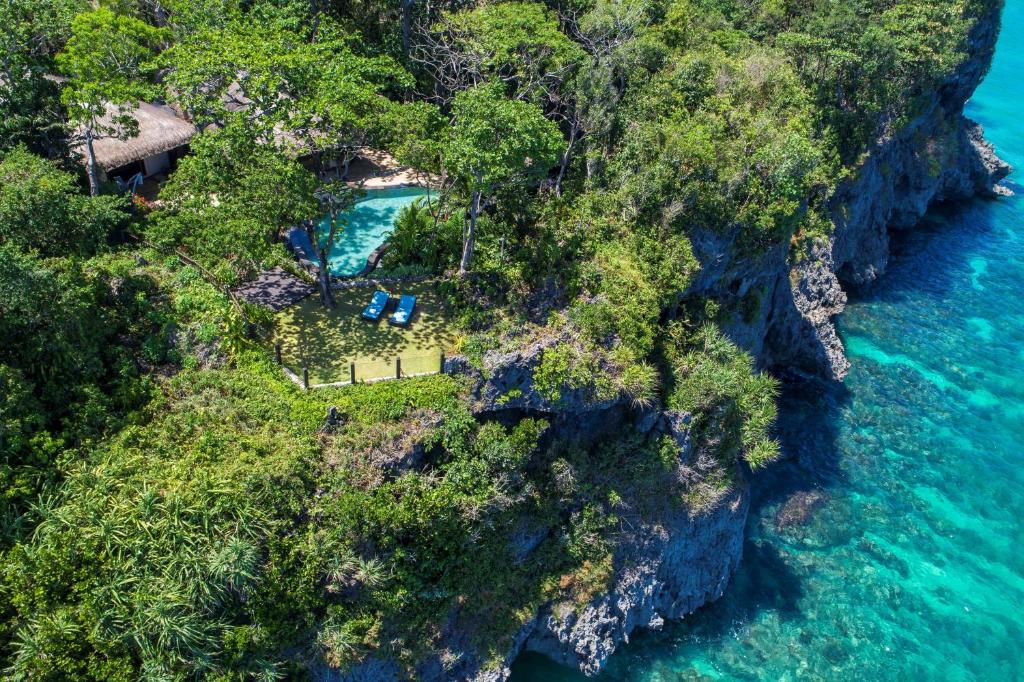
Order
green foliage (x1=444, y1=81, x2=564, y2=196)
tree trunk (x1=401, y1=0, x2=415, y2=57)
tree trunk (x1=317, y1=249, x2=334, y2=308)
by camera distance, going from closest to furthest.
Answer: green foliage (x1=444, y1=81, x2=564, y2=196), tree trunk (x1=317, y1=249, x2=334, y2=308), tree trunk (x1=401, y1=0, x2=415, y2=57)

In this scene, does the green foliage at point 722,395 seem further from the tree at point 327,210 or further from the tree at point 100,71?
the tree at point 100,71

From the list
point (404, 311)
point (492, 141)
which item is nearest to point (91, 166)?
point (404, 311)

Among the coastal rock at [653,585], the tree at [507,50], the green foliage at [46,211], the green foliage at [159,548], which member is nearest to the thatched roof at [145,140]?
the green foliage at [46,211]

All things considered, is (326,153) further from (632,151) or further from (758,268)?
(758,268)

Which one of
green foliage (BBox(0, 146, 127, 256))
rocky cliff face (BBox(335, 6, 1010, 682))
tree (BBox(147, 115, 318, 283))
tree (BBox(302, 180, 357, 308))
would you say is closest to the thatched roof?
green foliage (BBox(0, 146, 127, 256))

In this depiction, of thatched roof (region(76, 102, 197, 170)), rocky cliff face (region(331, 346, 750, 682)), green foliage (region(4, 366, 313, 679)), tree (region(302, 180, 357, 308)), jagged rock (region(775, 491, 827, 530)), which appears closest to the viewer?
green foliage (region(4, 366, 313, 679))

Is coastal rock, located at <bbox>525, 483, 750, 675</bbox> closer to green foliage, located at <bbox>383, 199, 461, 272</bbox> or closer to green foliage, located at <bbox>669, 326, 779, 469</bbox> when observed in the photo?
green foliage, located at <bbox>669, 326, 779, 469</bbox>

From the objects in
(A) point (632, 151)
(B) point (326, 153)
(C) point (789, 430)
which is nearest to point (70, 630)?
(B) point (326, 153)
